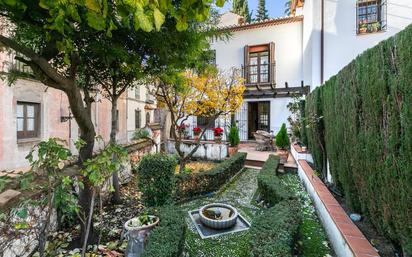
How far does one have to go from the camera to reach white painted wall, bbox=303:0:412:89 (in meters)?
9.84

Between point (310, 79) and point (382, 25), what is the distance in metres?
3.60

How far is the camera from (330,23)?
10.6 m

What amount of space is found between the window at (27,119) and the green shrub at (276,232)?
850cm

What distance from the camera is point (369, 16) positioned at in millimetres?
10281

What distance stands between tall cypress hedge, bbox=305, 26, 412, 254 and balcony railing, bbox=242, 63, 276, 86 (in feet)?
32.8

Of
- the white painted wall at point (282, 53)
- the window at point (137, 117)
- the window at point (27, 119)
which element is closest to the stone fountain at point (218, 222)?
the window at point (27, 119)

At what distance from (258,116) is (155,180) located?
36.3 feet

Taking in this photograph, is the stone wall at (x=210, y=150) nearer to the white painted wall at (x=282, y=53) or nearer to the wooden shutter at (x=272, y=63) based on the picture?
the white painted wall at (x=282, y=53)

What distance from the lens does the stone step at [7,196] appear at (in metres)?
2.64

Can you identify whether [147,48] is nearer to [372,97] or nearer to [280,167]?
[372,97]

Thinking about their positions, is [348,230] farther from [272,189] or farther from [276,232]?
[272,189]

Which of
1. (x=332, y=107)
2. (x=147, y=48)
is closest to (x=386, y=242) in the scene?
(x=332, y=107)

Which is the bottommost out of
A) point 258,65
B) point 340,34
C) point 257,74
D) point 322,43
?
point 257,74

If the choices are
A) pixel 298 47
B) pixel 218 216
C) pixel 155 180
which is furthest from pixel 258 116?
pixel 218 216
